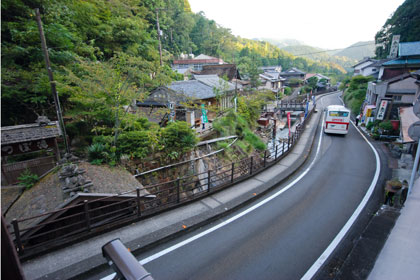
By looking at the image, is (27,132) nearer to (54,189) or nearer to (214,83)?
(54,189)

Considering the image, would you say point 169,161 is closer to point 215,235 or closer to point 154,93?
point 215,235

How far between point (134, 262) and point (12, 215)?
25.3 feet

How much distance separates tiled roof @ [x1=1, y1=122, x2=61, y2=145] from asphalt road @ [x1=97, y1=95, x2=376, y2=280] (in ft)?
22.7

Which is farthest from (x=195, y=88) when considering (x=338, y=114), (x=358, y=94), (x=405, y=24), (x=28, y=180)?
(x=405, y=24)

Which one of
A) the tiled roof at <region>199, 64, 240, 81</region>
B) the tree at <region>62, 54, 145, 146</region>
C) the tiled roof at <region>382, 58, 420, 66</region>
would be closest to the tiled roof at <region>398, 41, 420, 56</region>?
the tiled roof at <region>382, 58, 420, 66</region>

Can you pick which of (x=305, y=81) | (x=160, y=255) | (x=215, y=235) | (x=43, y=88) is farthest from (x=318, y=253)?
(x=305, y=81)

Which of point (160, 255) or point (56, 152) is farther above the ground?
point (56, 152)

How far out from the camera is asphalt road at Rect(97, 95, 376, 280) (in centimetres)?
516

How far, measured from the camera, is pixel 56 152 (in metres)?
9.43

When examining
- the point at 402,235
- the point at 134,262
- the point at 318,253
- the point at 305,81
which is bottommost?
the point at 318,253

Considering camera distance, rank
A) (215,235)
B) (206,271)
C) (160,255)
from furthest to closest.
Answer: (215,235) < (160,255) < (206,271)

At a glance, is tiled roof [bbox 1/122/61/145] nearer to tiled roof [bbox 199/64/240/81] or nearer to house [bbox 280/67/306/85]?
tiled roof [bbox 199/64/240/81]

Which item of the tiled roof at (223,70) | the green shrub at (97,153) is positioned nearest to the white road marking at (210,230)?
the green shrub at (97,153)

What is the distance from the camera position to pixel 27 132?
8.45 meters
